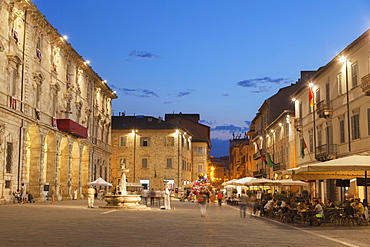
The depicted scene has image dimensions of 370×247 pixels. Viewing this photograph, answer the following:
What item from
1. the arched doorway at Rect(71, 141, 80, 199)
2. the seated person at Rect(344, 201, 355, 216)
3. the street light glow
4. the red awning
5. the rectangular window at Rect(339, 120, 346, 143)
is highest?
the street light glow

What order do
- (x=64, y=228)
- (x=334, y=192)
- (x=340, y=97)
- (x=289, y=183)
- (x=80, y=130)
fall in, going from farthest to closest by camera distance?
(x=80, y=130), (x=334, y=192), (x=340, y=97), (x=289, y=183), (x=64, y=228)

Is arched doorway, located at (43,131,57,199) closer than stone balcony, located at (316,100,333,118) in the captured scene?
No

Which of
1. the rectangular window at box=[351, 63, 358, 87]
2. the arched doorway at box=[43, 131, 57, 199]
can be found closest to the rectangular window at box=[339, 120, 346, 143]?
the rectangular window at box=[351, 63, 358, 87]

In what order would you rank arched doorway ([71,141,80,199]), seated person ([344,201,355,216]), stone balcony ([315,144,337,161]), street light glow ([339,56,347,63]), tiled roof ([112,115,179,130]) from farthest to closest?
tiled roof ([112,115,179,130])
arched doorway ([71,141,80,199])
stone balcony ([315,144,337,161])
street light glow ([339,56,347,63])
seated person ([344,201,355,216])

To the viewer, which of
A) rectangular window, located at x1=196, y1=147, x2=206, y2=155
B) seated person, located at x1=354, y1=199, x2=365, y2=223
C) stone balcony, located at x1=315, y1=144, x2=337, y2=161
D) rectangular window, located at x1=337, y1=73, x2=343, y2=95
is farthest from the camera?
rectangular window, located at x1=196, y1=147, x2=206, y2=155

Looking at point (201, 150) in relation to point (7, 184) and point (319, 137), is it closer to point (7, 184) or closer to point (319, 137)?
point (319, 137)

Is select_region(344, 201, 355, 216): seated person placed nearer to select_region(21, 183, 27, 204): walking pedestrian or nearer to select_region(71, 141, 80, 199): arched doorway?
select_region(21, 183, 27, 204): walking pedestrian

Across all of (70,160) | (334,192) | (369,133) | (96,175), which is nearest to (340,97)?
(369,133)

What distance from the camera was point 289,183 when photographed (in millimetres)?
31531

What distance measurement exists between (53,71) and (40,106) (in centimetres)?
474

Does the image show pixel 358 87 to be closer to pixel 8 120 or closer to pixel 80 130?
pixel 8 120

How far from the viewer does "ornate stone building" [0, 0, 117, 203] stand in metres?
31.9

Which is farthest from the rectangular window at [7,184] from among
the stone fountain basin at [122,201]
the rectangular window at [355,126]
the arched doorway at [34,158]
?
the rectangular window at [355,126]

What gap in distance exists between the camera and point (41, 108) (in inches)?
1519
